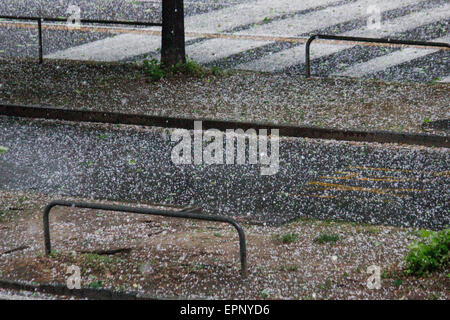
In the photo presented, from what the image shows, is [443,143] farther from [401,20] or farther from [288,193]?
[401,20]

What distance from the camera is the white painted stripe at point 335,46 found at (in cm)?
1507

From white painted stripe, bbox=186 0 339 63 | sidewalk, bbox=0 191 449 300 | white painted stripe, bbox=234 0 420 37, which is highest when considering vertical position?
white painted stripe, bbox=234 0 420 37

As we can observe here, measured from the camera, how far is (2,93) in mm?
13773

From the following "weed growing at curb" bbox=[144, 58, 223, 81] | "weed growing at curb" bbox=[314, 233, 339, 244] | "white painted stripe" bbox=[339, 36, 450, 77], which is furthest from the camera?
"white painted stripe" bbox=[339, 36, 450, 77]

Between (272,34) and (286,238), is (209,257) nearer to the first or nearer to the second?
(286,238)

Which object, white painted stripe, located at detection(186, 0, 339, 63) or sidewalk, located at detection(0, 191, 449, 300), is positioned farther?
white painted stripe, located at detection(186, 0, 339, 63)

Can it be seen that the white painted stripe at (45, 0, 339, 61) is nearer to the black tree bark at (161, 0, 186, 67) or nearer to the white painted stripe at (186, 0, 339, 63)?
the white painted stripe at (186, 0, 339, 63)

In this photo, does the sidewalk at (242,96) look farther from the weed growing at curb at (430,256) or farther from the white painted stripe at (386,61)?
the weed growing at curb at (430,256)

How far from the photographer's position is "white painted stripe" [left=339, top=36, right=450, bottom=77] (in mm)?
14445

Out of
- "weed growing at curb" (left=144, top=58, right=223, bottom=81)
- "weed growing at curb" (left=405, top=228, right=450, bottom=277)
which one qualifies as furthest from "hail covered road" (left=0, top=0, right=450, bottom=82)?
"weed growing at curb" (left=405, top=228, right=450, bottom=277)

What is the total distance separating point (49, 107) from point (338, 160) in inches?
174

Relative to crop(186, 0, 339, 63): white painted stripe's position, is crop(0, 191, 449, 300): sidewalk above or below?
below

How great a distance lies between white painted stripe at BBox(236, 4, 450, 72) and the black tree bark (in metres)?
1.21

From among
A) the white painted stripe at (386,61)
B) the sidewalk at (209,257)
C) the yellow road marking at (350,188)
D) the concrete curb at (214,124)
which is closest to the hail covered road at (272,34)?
the white painted stripe at (386,61)
